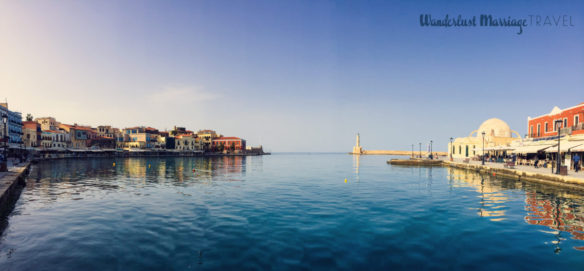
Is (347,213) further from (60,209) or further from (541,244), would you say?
(60,209)

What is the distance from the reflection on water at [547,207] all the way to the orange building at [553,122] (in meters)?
15.9

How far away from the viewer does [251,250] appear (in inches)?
379

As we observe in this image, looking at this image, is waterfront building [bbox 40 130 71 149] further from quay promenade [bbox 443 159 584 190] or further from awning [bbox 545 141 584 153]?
awning [bbox 545 141 584 153]

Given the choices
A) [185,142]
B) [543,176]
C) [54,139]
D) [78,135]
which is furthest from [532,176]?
[185,142]

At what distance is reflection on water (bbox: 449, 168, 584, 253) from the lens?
12547 mm

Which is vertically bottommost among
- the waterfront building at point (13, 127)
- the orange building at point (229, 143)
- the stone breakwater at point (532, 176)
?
the stone breakwater at point (532, 176)

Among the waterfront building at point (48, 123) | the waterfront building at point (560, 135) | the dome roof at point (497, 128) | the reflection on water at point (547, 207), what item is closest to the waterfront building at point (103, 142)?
the waterfront building at point (48, 123)

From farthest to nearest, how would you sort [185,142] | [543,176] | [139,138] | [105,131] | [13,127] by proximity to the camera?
[185,142] < [139,138] < [105,131] < [13,127] < [543,176]

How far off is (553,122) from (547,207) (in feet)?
104

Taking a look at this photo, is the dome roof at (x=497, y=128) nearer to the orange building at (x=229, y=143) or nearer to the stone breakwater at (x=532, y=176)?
the stone breakwater at (x=532, y=176)

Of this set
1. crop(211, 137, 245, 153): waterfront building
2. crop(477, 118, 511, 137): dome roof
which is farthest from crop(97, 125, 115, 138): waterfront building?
crop(477, 118, 511, 137): dome roof

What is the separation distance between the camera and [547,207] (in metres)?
16.9

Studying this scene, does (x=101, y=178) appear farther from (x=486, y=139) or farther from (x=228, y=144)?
(x=228, y=144)

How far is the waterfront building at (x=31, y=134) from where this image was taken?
76500 mm
